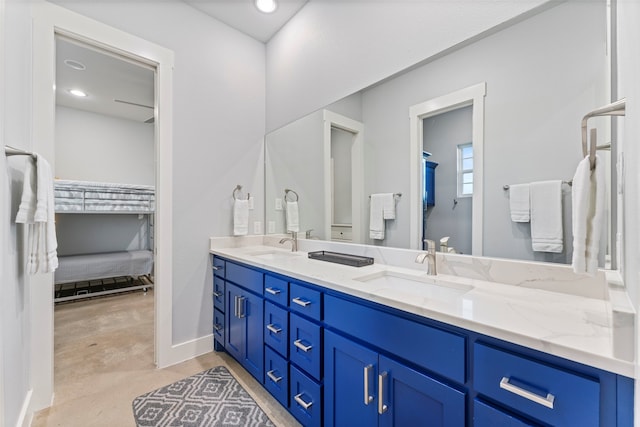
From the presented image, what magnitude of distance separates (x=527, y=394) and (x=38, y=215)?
6.51 feet

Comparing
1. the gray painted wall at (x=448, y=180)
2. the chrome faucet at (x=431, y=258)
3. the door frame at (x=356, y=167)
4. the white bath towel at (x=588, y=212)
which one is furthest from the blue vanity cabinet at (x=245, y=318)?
the white bath towel at (x=588, y=212)

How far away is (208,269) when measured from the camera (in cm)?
231

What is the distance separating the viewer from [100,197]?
144 inches

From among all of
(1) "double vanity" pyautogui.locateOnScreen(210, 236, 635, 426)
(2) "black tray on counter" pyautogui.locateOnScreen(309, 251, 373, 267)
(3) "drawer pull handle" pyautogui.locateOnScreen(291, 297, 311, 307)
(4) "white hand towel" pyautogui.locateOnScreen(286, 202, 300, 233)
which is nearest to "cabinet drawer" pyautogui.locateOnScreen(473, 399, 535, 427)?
(1) "double vanity" pyautogui.locateOnScreen(210, 236, 635, 426)

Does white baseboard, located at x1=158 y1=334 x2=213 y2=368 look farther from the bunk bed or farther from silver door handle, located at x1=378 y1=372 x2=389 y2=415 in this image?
the bunk bed

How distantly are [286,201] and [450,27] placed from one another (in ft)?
5.55

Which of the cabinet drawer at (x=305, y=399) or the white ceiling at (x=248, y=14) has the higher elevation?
the white ceiling at (x=248, y=14)

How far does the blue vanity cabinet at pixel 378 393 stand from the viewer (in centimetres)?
85

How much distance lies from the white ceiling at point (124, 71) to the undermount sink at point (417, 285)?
222 cm

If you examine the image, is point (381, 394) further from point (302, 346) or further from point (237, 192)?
point (237, 192)

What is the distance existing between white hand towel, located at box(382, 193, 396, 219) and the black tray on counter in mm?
287

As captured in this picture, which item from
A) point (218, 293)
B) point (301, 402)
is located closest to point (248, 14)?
point (218, 293)

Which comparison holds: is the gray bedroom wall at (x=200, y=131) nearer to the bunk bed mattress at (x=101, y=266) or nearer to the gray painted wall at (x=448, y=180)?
the gray painted wall at (x=448, y=180)

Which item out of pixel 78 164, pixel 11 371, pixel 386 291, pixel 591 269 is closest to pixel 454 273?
pixel 386 291
